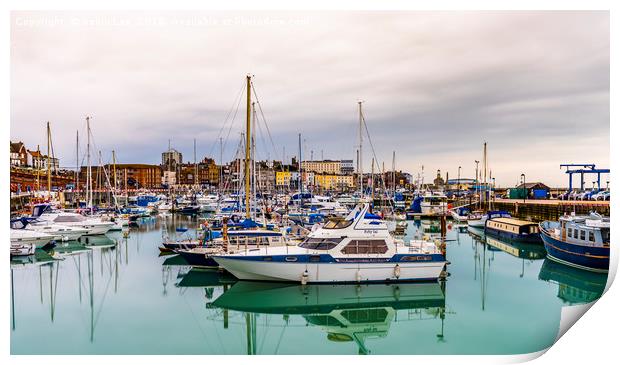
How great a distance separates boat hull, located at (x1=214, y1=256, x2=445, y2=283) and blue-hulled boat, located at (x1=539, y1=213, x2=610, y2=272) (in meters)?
4.18

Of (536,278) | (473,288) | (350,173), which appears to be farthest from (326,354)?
(350,173)

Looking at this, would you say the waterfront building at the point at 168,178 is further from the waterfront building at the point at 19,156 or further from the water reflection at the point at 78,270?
the waterfront building at the point at 19,156

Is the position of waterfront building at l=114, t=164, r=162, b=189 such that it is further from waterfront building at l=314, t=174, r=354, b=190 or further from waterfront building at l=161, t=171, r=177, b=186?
waterfront building at l=314, t=174, r=354, b=190

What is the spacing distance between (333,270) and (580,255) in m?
6.61

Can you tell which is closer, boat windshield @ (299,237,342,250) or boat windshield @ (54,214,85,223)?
boat windshield @ (299,237,342,250)

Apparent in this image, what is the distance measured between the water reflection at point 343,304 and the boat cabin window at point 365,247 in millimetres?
721

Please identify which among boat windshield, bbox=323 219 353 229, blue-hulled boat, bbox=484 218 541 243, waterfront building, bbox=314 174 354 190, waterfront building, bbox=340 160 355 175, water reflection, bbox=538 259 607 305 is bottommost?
water reflection, bbox=538 259 607 305

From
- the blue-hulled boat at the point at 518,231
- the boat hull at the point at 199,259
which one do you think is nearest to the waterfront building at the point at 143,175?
the blue-hulled boat at the point at 518,231

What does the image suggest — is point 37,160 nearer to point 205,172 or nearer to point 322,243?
point 322,243

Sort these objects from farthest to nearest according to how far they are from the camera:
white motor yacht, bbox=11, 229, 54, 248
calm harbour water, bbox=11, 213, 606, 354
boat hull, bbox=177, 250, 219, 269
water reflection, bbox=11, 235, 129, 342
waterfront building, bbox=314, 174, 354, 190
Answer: waterfront building, bbox=314, 174, 354, 190 → white motor yacht, bbox=11, 229, 54, 248 → boat hull, bbox=177, 250, 219, 269 → water reflection, bbox=11, 235, 129, 342 → calm harbour water, bbox=11, 213, 606, 354

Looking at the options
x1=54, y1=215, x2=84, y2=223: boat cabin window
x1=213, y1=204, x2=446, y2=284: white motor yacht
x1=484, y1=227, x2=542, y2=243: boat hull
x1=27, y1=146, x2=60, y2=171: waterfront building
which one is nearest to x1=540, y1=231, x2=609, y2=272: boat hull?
x1=213, y1=204, x2=446, y2=284: white motor yacht

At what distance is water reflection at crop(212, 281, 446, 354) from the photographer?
7852 mm

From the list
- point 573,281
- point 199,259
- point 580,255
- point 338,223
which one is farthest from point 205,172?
point 573,281

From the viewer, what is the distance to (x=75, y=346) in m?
6.86
